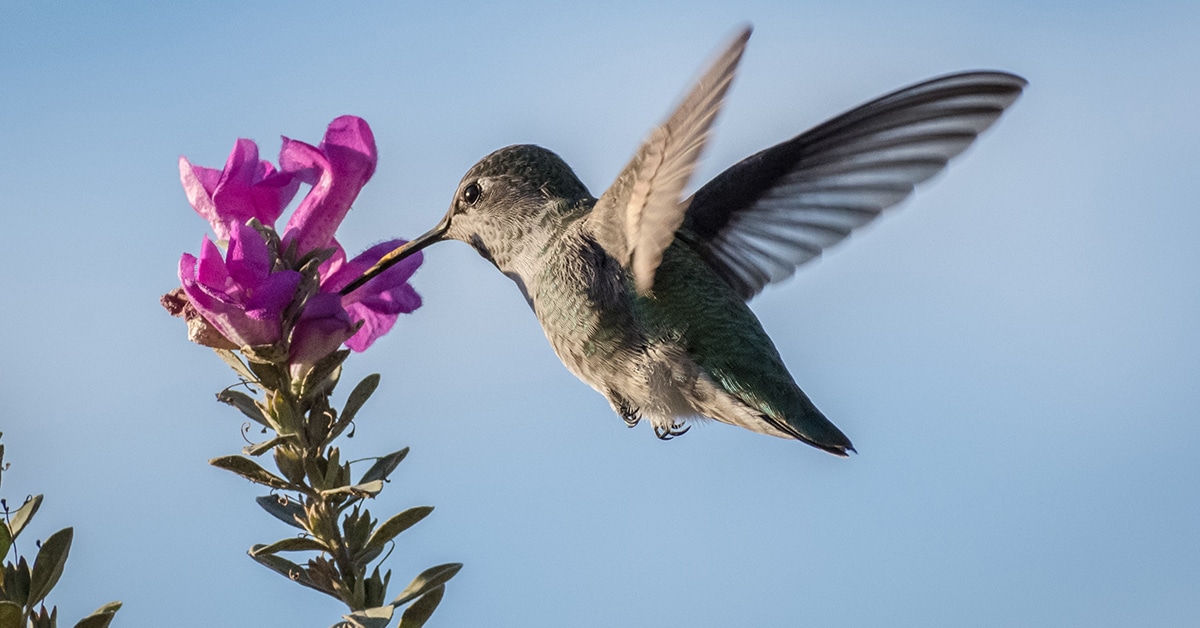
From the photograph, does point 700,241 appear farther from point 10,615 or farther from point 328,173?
point 10,615

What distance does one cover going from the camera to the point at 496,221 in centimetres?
552

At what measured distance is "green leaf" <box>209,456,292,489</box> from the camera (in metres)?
3.22

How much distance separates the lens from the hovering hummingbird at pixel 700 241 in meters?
4.43

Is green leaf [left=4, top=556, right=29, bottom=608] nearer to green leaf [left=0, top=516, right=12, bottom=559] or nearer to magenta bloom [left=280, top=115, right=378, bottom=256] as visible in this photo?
green leaf [left=0, top=516, right=12, bottom=559]

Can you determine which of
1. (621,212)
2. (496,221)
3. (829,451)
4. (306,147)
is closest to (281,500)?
(306,147)

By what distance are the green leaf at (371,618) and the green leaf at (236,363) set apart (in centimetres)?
94

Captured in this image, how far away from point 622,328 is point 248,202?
167 cm

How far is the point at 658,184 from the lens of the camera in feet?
13.2

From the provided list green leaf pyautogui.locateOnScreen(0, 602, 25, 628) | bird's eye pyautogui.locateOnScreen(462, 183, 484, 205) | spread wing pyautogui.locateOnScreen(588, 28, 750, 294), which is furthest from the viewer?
bird's eye pyautogui.locateOnScreen(462, 183, 484, 205)

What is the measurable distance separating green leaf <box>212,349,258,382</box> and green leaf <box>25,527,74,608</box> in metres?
0.70

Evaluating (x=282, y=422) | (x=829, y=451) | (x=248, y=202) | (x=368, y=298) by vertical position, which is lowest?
(x=829, y=451)

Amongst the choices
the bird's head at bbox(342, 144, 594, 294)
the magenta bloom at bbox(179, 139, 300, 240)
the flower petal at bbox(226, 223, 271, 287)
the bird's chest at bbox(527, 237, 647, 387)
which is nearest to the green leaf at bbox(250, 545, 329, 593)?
the flower petal at bbox(226, 223, 271, 287)

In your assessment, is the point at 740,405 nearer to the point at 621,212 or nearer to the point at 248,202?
the point at 621,212

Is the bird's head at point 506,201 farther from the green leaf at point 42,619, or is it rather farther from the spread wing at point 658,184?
the green leaf at point 42,619
